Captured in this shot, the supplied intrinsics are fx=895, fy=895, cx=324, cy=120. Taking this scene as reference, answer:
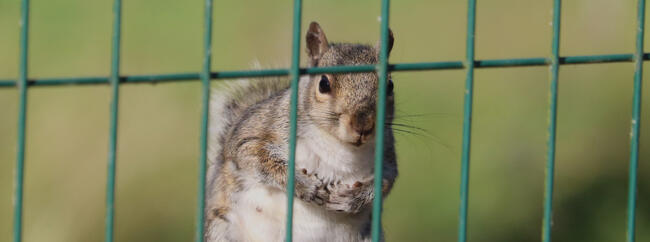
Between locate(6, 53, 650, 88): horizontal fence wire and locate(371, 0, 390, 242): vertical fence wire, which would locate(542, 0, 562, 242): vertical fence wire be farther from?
locate(371, 0, 390, 242): vertical fence wire

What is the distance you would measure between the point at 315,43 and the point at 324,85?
6.1 inches

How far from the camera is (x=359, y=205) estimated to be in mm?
1612

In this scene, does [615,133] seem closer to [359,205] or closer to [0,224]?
[359,205]

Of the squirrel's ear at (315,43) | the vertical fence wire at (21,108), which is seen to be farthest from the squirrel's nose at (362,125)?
the vertical fence wire at (21,108)

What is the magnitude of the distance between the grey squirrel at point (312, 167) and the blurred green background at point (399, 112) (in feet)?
1.58

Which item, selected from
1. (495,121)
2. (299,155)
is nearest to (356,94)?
(299,155)

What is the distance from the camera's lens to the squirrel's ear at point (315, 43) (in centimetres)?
168

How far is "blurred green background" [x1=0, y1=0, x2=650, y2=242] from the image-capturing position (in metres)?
2.39

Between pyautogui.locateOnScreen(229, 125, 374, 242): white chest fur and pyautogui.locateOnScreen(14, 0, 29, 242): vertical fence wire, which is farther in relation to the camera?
pyautogui.locateOnScreen(229, 125, 374, 242): white chest fur

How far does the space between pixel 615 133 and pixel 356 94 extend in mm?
1390

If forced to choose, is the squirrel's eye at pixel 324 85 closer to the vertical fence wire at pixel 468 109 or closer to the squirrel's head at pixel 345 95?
the squirrel's head at pixel 345 95

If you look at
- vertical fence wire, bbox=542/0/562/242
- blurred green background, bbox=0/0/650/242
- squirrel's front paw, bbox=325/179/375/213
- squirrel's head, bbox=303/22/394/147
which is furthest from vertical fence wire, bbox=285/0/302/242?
blurred green background, bbox=0/0/650/242

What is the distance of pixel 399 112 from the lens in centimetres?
213

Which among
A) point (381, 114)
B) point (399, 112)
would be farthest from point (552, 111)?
point (399, 112)
